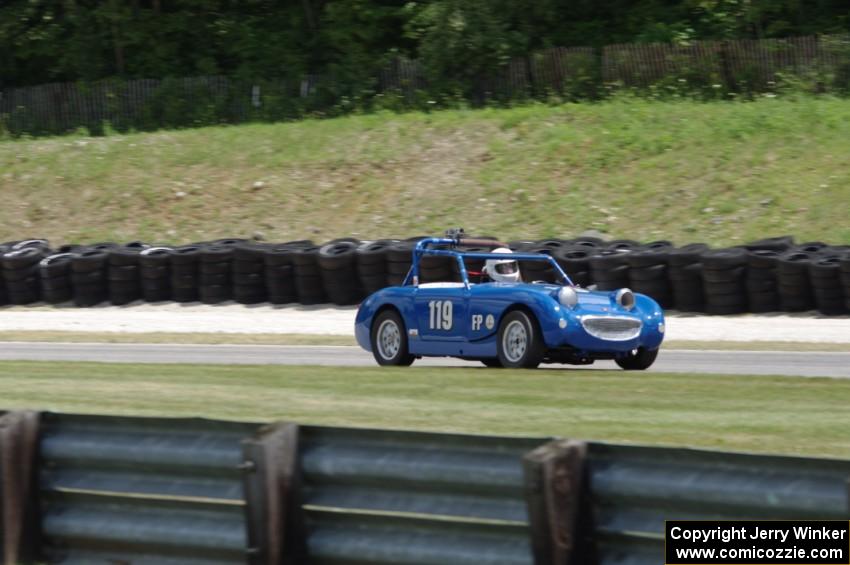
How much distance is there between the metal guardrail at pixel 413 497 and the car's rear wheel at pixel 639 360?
842 centimetres

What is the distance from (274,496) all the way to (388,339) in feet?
30.0

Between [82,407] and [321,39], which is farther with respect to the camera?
[321,39]

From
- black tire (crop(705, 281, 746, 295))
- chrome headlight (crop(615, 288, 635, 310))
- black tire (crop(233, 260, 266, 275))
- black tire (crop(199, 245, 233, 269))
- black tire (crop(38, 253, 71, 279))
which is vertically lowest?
black tire (crop(38, 253, 71, 279))

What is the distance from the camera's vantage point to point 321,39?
4144 centimetres

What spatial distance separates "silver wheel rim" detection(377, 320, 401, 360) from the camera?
1427 centimetres

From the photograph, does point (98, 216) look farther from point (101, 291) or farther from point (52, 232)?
point (101, 291)

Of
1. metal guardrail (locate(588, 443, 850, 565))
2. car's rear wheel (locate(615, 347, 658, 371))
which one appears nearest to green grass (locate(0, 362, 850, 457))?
car's rear wheel (locate(615, 347, 658, 371))

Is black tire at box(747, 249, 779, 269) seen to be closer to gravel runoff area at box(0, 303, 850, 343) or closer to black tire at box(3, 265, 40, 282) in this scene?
gravel runoff area at box(0, 303, 850, 343)

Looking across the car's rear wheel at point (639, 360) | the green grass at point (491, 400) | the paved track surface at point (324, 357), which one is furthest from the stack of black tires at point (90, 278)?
the car's rear wheel at point (639, 360)

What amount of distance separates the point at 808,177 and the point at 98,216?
16.4 metres

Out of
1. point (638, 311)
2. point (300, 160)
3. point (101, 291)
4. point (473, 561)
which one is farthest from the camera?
point (300, 160)

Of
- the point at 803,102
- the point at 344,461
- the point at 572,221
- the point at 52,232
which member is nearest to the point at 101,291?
the point at 52,232

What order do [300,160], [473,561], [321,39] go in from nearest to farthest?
[473,561] < [300,160] < [321,39]

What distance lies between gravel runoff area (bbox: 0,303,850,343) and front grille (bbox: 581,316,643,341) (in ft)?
15.5
